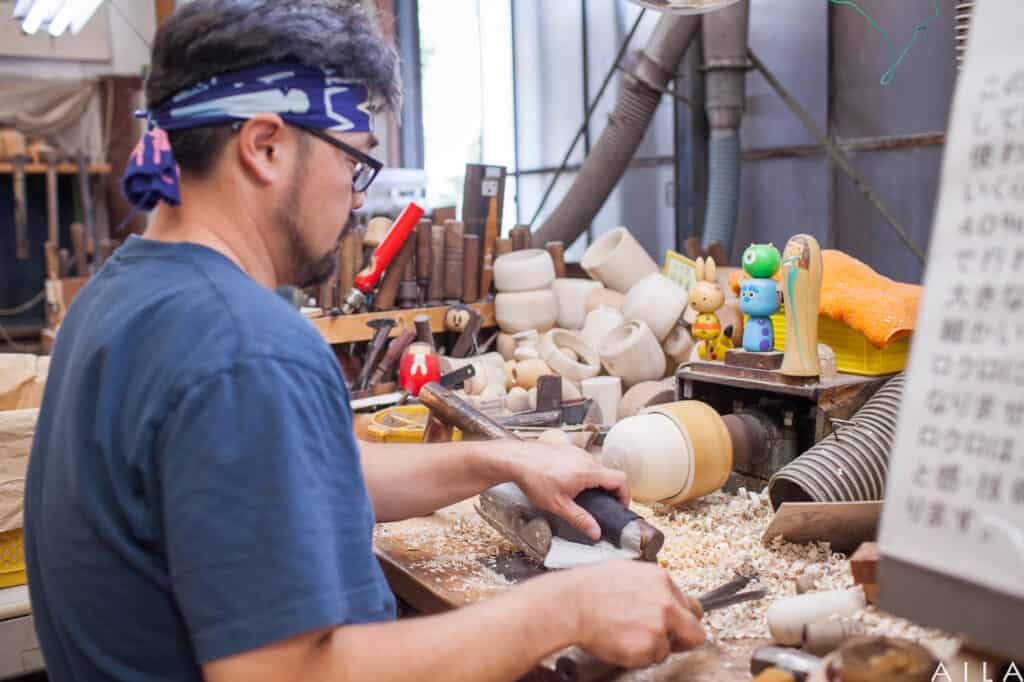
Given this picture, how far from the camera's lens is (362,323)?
11.7 feet

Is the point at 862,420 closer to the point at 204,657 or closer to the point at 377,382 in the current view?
the point at 204,657

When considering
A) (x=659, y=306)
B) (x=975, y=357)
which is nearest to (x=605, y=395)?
(x=659, y=306)

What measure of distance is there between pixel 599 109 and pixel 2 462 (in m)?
5.75

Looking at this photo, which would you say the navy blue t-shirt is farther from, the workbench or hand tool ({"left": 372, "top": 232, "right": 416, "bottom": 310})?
hand tool ({"left": 372, "top": 232, "right": 416, "bottom": 310})

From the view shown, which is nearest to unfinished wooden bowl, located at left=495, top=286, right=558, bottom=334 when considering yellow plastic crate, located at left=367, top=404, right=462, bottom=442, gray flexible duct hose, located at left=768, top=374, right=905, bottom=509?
yellow plastic crate, located at left=367, top=404, right=462, bottom=442

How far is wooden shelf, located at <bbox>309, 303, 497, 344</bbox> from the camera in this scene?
11.4 ft

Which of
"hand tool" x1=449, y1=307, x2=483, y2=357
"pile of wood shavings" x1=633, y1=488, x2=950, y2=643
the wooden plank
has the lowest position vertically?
"pile of wood shavings" x1=633, y1=488, x2=950, y2=643

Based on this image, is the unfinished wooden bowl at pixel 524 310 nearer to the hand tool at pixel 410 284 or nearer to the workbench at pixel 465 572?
the hand tool at pixel 410 284

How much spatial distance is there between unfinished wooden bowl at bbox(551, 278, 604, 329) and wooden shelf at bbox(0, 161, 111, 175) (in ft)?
22.7

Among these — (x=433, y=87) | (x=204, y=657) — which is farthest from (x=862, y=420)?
(x=433, y=87)

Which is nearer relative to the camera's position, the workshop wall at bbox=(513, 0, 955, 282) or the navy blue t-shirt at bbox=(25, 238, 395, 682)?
the navy blue t-shirt at bbox=(25, 238, 395, 682)

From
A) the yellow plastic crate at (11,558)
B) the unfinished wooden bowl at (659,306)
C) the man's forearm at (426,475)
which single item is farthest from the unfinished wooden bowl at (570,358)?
the yellow plastic crate at (11,558)

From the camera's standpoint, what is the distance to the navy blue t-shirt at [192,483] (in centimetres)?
99

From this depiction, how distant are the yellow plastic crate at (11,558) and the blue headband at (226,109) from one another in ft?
4.31
